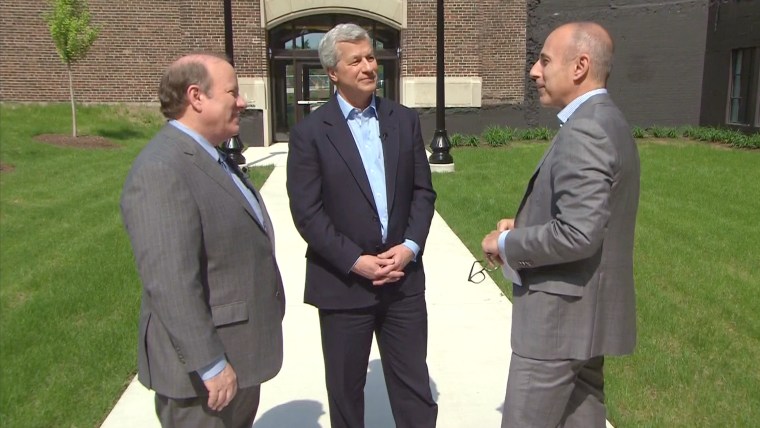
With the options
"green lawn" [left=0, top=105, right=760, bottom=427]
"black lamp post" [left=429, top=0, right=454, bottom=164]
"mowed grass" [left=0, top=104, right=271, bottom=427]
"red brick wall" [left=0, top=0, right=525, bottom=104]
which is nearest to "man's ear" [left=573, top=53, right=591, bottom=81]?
"green lawn" [left=0, top=105, right=760, bottom=427]

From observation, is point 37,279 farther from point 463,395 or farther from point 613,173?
point 613,173

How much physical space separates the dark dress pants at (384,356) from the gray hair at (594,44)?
1339 mm

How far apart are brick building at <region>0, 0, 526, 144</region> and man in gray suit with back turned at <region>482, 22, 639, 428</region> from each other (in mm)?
15217

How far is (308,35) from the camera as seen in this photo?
58.5ft

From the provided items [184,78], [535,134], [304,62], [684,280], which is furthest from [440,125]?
[184,78]

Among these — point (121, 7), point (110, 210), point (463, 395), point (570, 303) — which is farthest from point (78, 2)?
point (570, 303)

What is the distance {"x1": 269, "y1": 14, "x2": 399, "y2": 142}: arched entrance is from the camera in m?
17.7

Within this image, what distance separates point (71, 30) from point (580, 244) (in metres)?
15.6

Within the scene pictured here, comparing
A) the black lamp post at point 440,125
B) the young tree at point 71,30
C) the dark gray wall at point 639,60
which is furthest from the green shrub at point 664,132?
the young tree at point 71,30

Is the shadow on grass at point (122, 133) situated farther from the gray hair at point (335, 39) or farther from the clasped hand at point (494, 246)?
the clasped hand at point (494, 246)

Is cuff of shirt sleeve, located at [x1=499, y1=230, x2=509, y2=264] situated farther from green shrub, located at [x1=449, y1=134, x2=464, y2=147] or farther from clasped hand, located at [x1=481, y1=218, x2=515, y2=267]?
green shrub, located at [x1=449, y1=134, x2=464, y2=147]

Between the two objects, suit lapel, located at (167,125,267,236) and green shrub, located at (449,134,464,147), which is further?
green shrub, located at (449,134,464,147)

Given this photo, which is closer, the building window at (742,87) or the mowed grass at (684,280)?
the mowed grass at (684,280)

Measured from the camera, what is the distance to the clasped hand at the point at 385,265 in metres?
2.85
